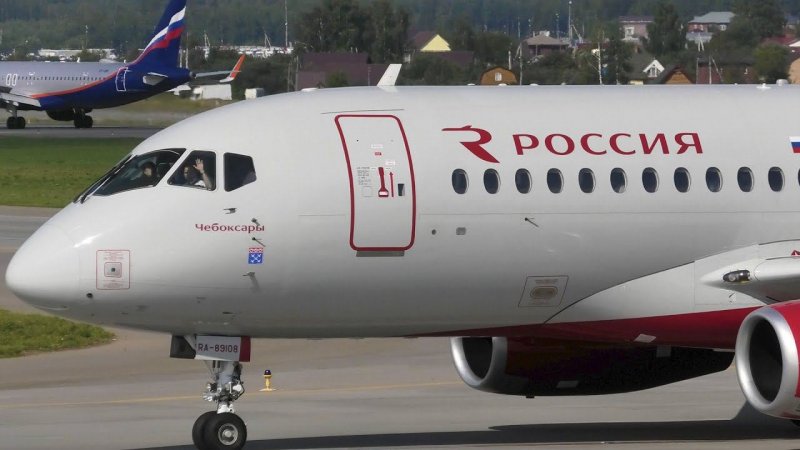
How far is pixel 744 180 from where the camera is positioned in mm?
19266

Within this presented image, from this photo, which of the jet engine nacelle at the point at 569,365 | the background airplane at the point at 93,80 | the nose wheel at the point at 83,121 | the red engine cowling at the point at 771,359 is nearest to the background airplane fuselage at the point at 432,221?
the jet engine nacelle at the point at 569,365

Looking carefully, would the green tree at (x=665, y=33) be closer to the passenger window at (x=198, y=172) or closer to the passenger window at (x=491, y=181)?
the passenger window at (x=491, y=181)

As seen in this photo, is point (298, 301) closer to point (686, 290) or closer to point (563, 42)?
point (686, 290)

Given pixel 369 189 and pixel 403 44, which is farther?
pixel 403 44

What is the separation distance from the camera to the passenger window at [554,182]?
18.7 m

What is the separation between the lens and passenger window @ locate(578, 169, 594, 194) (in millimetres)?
18750

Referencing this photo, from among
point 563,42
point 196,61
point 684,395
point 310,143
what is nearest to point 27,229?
point 684,395

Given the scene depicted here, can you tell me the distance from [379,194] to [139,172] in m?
2.41

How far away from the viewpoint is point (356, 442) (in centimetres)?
1938

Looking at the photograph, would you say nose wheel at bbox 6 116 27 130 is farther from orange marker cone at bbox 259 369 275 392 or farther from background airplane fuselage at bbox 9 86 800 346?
background airplane fuselage at bbox 9 86 800 346

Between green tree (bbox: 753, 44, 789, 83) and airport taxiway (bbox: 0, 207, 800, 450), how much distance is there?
58.1 metres

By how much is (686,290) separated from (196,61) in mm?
139843

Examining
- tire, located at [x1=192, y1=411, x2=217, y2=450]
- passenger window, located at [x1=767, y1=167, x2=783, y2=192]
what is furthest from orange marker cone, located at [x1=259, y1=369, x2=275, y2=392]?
passenger window, located at [x1=767, y1=167, x2=783, y2=192]

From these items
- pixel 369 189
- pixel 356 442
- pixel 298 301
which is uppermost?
pixel 369 189
